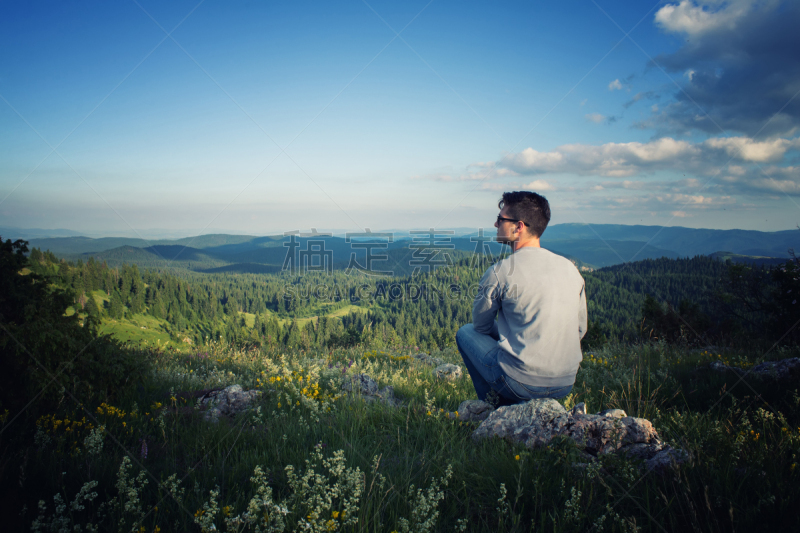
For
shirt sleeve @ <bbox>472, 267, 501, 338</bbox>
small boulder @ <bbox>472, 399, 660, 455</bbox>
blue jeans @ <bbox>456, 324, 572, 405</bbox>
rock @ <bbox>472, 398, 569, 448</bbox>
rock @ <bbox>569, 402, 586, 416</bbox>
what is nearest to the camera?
small boulder @ <bbox>472, 399, 660, 455</bbox>

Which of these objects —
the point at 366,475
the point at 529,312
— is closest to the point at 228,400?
the point at 366,475

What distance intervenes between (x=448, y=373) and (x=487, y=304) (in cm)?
253

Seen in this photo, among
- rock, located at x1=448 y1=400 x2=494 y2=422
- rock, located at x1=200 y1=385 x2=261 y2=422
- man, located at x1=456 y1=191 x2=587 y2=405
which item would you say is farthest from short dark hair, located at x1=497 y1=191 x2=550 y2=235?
rock, located at x1=200 y1=385 x2=261 y2=422

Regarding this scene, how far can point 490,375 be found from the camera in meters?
3.67

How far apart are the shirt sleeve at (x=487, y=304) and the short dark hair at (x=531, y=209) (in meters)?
0.70

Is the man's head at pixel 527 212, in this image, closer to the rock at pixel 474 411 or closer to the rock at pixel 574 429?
the rock at pixel 574 429

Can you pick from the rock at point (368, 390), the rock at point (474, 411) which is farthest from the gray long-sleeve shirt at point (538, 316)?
the rock at point (368, 390)

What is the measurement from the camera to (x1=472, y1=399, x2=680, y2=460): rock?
260cm

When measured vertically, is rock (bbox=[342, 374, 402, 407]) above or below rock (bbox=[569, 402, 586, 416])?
below

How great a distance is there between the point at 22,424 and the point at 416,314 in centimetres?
12064

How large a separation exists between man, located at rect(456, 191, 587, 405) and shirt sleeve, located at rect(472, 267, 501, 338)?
0.01 metres

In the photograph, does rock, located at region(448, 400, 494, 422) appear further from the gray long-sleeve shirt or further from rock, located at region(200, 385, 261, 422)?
rock, located at region(200, 385, 261, 422)

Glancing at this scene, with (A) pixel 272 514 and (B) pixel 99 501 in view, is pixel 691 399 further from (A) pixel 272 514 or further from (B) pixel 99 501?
(B) pixel 99 501

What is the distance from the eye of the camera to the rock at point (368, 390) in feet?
14.4
